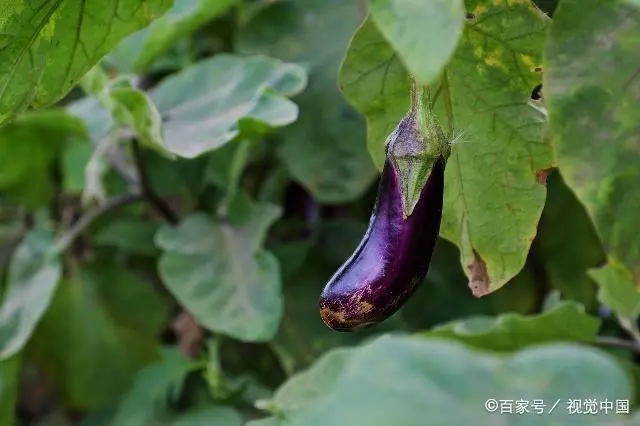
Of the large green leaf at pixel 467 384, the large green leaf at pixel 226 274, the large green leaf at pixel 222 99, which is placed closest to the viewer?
the large green leaf at pixel 467 384

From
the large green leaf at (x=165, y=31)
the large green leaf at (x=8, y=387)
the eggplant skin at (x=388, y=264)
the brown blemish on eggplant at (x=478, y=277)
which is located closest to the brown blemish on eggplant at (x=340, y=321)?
the eggplant skin at (x=388, y=264)

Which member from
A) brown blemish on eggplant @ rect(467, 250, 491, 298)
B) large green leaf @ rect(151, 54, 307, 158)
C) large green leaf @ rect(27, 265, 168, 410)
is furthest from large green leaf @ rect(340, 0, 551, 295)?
large green leaf @ rect(27, 265, 168, 410)

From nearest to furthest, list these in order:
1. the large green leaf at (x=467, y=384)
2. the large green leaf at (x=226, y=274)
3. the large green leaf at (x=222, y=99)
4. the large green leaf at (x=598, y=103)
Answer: the large green leaf at (x=467, y=384), the large green leaf at (x=598, y=103), the large green leaf at (x=222, y=99), the large green leaf at (x=226, y=274)

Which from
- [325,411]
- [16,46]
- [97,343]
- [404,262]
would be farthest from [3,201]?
[325,411]

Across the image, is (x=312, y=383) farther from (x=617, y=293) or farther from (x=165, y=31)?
(x=165, y=31)

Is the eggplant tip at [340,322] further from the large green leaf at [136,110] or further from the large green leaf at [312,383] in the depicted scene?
the large green leaf at [136,110]

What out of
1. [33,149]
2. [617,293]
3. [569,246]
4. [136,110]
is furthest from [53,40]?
[569,246]
